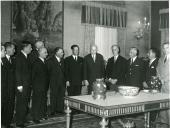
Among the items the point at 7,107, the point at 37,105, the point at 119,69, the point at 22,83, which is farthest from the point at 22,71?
the point at 119,69

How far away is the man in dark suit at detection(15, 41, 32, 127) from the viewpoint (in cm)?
511

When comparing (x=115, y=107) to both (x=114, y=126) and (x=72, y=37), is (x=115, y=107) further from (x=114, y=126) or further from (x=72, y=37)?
(x=72, y=37)

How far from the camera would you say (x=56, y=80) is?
636 cm

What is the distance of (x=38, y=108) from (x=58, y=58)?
4.33 ft

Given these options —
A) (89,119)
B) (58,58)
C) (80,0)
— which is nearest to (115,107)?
(89,119)

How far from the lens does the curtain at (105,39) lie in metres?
9.07

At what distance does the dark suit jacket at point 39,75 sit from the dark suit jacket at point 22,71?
32 centimetres

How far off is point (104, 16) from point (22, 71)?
4671mm

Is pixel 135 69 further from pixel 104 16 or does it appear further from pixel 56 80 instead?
pixel 104 16

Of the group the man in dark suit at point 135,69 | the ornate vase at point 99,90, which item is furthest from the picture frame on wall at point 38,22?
the ornate vase at point 99,90

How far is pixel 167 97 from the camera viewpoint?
4.21 m

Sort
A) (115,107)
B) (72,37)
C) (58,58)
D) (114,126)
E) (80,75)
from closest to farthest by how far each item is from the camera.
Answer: (115,107)
(114,126)
(58,58)
(80,75)
(72,37)

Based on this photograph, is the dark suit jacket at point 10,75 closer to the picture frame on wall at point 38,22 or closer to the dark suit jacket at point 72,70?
the dark suit jacket at point 72,70

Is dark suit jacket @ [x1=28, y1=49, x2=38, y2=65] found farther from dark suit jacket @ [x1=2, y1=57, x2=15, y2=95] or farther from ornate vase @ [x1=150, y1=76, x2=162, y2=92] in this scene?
ornate vase @ [x1=150, y1=76, x2=162, y2=92]
